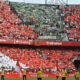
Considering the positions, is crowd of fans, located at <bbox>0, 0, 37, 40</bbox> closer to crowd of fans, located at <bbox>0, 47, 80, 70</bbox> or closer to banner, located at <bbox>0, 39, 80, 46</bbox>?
banner, located at <bbox>0, 39, 80, 46</bbox>

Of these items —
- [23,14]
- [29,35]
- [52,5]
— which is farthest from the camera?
[52,5]

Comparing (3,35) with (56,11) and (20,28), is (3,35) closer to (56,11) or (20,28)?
(20,28)

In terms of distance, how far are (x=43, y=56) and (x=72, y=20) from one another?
8.77m

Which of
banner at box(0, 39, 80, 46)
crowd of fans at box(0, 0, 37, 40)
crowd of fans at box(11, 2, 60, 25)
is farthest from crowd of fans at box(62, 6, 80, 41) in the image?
crowd of fans at box(0, 0, 37, 40)

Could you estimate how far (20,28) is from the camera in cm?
3747

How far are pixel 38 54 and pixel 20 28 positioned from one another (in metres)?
5.11

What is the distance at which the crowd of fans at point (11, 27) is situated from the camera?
35906mm

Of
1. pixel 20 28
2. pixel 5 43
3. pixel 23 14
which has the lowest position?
pixel 5 43

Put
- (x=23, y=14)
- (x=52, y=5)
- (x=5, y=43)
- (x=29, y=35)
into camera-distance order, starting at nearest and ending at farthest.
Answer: (x=5, y=43)
(x=29, y=35)
(x=23, y=14)
(x=52, y=5)

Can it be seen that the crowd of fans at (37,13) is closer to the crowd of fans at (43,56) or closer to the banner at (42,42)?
the banner at (42,42)

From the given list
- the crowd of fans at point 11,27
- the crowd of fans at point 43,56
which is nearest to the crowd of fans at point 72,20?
the crowd of fans at point 43,56

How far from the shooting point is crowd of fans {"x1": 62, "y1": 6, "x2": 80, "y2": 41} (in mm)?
38091

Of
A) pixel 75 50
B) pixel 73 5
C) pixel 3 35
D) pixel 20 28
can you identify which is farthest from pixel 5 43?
pixel 73 5

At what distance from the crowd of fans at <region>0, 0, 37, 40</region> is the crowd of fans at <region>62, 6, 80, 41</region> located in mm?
5675
